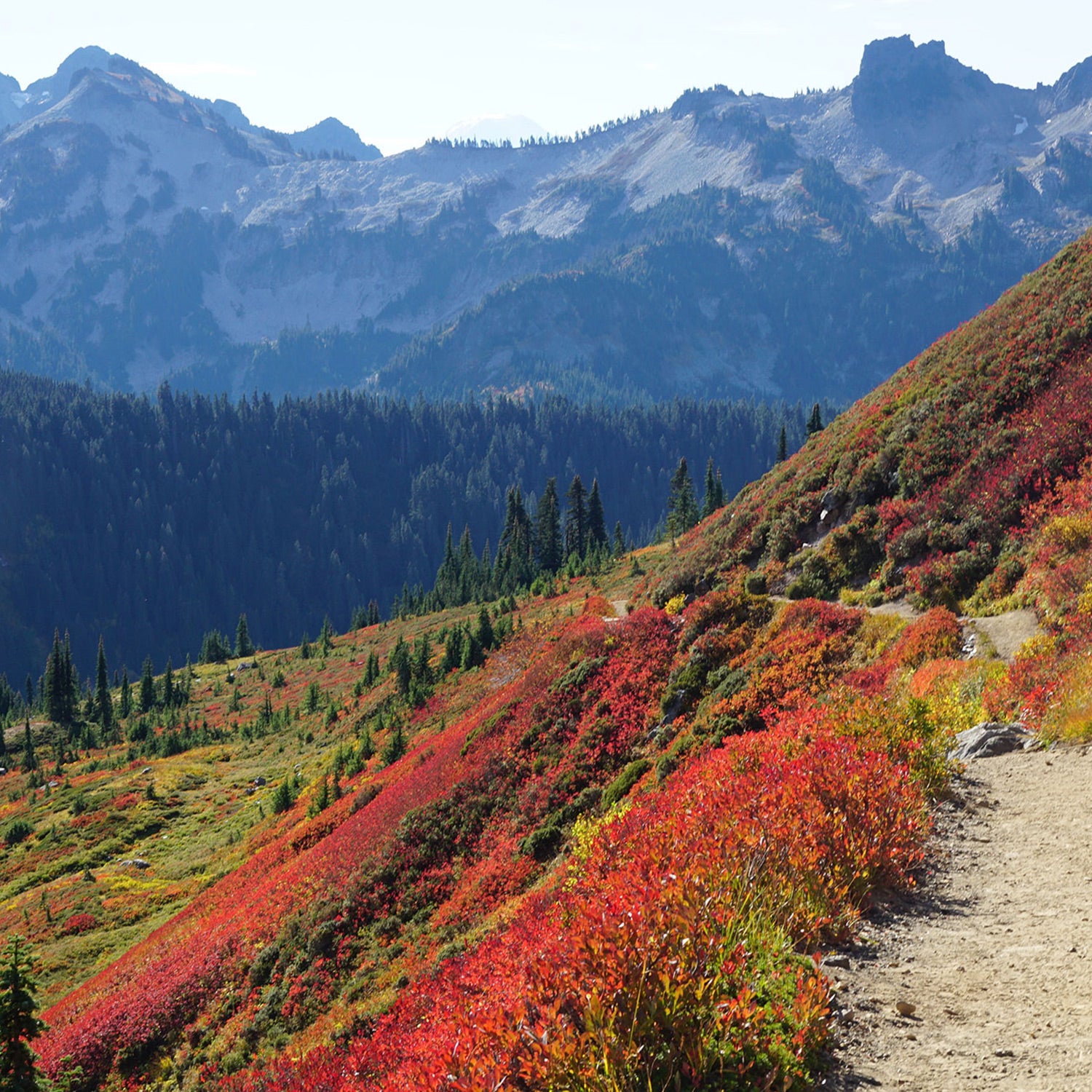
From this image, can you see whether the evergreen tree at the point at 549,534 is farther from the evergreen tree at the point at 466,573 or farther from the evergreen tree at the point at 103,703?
the evergreen tree at the point at 103,703

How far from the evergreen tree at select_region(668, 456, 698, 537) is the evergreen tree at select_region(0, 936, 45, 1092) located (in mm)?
91180

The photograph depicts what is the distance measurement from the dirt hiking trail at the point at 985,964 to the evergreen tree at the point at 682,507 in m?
91.5

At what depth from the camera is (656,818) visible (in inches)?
498

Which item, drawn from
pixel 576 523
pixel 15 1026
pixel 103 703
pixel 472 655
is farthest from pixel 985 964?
pixel 576 523

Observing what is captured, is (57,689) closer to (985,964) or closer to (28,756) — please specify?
(28,756)

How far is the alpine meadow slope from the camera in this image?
738 centimetres

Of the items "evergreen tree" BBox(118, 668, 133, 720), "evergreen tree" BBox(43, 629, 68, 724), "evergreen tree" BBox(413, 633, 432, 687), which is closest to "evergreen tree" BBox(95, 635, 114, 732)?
"evergreen tree" BBox(118, 668, 133, 720)

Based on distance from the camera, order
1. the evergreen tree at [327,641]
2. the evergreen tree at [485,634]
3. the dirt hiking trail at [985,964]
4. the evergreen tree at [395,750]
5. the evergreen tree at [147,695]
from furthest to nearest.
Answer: the evergreen tree at [327,641], the evergreen tree at [147,695], the evergreen tree at [485,634], the evergreen tree at [395,750], the dirt hiking trail at [985,964]

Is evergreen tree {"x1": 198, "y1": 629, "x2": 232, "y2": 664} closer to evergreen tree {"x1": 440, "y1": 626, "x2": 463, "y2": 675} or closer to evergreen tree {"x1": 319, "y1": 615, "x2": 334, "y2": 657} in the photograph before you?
evergreen tree {"x1": 319, "y1": 615, "x2": 334, "y2": 657}

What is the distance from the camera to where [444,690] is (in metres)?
54.6

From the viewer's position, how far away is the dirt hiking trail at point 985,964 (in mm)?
6844

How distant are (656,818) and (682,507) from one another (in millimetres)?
103116

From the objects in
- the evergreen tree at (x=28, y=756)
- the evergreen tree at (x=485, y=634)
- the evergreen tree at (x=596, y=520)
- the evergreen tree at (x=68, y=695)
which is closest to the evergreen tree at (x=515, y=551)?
the evergreen tree at (x=596, y=520)

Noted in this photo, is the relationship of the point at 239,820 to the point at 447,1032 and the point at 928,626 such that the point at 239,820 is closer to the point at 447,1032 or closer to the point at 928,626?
the point at 928,626
